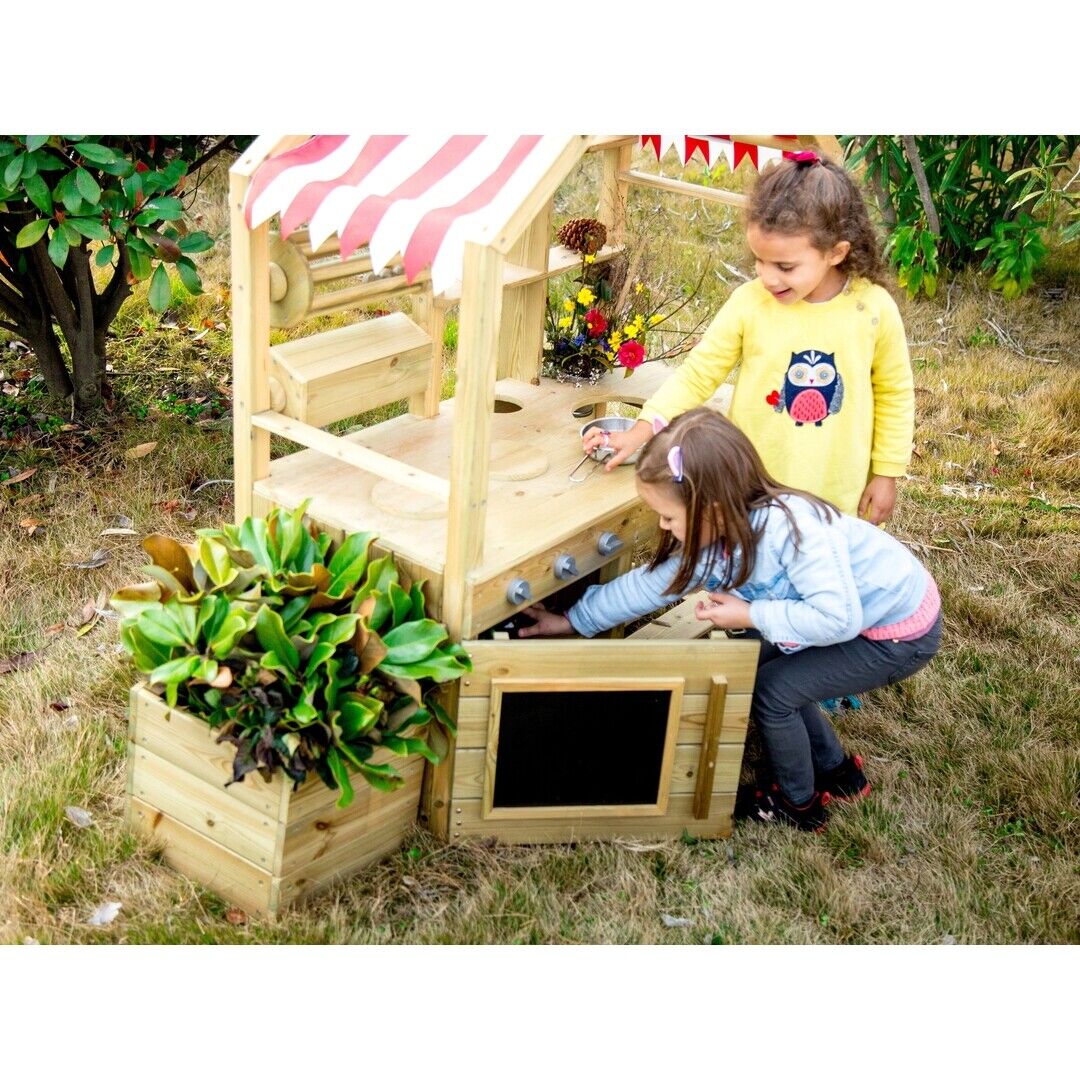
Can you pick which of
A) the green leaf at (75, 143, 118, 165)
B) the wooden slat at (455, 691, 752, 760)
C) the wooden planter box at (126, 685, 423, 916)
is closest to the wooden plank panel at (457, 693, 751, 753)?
the wooden slat at (455, 691, 752, 760)

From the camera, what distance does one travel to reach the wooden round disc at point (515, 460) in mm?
3336

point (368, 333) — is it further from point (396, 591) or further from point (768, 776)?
point (768, 776)

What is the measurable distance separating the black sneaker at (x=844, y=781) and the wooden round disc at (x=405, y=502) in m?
1.19

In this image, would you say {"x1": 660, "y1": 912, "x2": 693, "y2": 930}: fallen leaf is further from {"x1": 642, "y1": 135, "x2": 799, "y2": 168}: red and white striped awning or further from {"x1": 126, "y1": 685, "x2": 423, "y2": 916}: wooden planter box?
{"x1": 642, "y1": 135, "x2": 799, "y2": 168}: red and white striped awning

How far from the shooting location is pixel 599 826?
3.01 metres

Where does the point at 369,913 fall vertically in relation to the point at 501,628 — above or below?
below

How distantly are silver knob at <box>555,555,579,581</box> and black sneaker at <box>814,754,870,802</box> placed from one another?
2.72 ft

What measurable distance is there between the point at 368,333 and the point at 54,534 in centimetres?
142

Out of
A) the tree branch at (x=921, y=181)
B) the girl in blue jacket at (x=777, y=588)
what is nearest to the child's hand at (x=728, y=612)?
the girl in blue jacket at (x=777, y=588)

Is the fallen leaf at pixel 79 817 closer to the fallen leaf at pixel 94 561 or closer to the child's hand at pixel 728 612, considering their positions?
the fallen leaf at pixel 94 561

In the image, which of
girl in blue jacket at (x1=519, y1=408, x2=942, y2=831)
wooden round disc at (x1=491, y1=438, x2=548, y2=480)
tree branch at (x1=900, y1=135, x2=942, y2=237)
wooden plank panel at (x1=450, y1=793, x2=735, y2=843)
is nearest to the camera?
girl in blue jacket at (x1=519, y1=408, x2=942, y2=831)

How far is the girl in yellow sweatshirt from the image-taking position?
9.58ft

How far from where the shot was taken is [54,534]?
4098 millimetres

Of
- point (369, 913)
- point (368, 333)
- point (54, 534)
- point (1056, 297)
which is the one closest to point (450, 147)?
point (368, 333)
